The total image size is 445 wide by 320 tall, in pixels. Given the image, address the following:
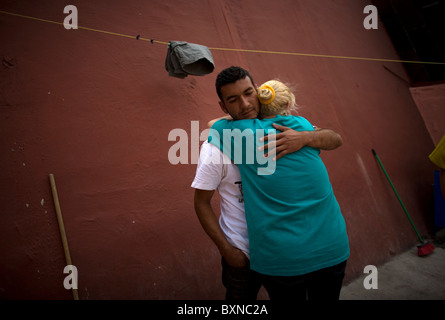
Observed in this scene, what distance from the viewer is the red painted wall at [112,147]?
2018 mm

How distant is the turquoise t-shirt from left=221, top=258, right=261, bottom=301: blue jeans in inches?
5.0

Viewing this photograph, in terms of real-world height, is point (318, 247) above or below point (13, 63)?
below

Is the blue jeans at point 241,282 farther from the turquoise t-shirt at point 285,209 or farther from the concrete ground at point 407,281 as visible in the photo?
the concrete ground at point 407,281

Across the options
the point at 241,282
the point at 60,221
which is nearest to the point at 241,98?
the point at 241,282

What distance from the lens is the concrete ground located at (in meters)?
3.08

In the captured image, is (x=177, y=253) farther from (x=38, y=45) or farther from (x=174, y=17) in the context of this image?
(x=174, y=17)

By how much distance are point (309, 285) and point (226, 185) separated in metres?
0.68

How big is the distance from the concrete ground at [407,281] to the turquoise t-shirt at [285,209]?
2175 mm

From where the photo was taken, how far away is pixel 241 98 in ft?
5.09

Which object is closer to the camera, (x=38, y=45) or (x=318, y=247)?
(x=318, y=247)

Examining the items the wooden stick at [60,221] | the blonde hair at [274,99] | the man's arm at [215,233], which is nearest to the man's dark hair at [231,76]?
the blonde hair at [274,99]

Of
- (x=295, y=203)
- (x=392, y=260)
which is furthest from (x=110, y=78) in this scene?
(x=392, y=260)

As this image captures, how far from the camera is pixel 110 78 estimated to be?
246 centimetres

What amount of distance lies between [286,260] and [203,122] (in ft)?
6.06
